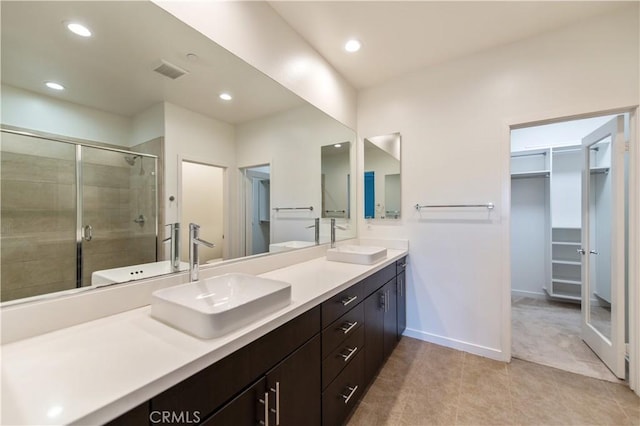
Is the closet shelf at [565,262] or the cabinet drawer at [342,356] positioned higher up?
the closet shelf at [565,262]

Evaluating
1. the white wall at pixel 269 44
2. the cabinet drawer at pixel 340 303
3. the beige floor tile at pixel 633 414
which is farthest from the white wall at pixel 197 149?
the beige floor tile at pixel 633 414

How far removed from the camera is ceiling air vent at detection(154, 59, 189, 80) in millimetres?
1240

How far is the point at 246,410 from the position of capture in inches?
34.3

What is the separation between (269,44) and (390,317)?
230 centimetres

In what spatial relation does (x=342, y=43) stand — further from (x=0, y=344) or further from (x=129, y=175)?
(x=0, y=344)

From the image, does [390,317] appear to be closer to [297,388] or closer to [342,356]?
[342,356]

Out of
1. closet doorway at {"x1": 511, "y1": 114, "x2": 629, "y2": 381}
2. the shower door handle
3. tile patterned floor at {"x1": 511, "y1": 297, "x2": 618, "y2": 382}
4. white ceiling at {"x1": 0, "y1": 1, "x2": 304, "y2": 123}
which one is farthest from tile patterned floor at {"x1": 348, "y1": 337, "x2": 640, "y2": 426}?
white ceiling at {"x1": 0, "y1": 1, "x2": 304, "y2": 123}

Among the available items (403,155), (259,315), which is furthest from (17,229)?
(403,155)

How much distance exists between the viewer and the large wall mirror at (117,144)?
871 millimetres

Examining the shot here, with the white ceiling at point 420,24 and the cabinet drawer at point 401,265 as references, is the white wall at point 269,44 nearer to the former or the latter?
the white ceiling at point 420,24

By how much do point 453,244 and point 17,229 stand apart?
2743mm

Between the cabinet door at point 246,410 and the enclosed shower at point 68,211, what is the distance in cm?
71

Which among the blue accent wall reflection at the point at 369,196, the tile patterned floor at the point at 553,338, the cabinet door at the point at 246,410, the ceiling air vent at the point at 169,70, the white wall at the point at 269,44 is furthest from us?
the blue accent wall reflection at the point at 369,196
